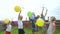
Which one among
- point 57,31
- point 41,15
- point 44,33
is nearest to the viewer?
point 41,15

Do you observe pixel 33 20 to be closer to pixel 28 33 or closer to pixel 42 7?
pixel 42 7

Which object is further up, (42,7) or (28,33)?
(42,7)

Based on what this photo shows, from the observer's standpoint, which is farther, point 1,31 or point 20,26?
point 1,31

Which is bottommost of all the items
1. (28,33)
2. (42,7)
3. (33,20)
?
(28,33)

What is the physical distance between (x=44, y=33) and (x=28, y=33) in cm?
62

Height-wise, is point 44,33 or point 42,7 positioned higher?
point 42,7

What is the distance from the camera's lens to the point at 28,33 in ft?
16.6

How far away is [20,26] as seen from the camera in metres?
3.97

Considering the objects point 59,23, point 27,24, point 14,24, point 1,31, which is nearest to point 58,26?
point 59,23

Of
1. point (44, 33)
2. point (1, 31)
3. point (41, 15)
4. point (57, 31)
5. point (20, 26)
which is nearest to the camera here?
point (20, 26)

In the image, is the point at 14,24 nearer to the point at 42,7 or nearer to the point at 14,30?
the point at 14,30

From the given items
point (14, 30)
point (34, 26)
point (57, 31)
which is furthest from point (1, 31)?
point (57, 31)

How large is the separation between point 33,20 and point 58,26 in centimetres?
154

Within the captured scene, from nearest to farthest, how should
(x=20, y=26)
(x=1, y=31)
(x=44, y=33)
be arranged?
1. (x=20, y=26)
2. (x=44, y=33)
3. (x=1, y=31)
